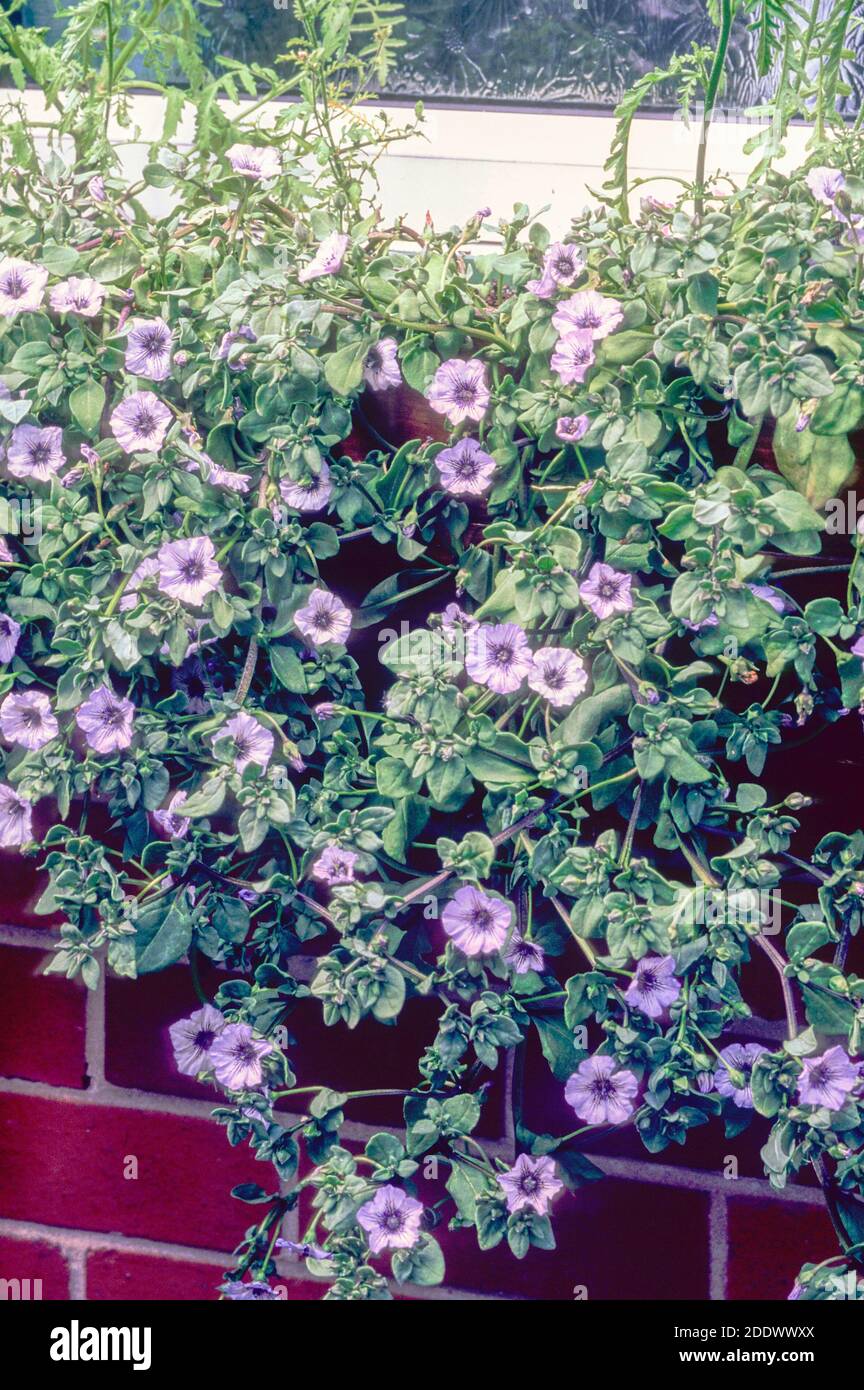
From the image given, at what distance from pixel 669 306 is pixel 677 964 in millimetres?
473

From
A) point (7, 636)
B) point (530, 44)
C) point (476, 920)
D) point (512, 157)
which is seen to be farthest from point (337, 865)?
point (530, 44)

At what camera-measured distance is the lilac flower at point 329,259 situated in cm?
81

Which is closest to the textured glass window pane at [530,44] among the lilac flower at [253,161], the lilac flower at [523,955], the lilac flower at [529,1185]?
the lilac flower at [253,161]

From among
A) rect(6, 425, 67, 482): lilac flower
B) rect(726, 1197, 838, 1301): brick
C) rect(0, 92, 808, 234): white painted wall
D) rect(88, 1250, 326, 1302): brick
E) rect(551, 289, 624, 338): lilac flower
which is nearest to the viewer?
rect(551, 289, 624, 338): lilac flower

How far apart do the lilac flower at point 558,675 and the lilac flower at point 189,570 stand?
0.81 ft

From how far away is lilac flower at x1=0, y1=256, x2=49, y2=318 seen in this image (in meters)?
0.87

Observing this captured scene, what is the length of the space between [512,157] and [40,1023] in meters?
1.10

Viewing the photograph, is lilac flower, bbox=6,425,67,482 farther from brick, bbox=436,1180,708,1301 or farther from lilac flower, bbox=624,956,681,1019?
brick, bbox=436,1180,708,1301

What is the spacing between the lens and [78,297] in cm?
→ 87

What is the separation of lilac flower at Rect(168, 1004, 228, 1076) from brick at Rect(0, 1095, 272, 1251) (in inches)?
7.1

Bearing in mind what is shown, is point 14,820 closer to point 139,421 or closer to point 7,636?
point 7,636

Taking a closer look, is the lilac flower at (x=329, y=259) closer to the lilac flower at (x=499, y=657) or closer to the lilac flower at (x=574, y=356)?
the lilac flower at (x=574, y=356)

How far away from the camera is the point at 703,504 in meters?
0.77

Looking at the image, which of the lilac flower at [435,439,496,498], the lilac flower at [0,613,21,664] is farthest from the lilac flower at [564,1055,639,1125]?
the lilac flower at [0,613,21,664]
